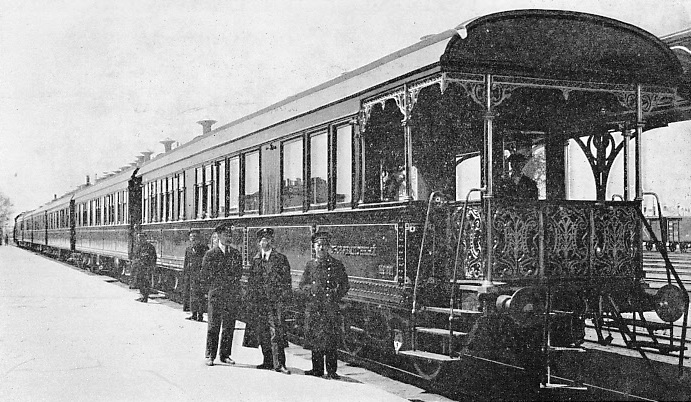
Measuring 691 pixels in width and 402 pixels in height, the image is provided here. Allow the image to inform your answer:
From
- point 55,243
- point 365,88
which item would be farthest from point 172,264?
point 55,243

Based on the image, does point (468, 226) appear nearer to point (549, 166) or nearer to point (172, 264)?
point (549, 166)

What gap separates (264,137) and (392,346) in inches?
185

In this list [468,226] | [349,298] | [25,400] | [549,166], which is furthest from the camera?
[549,166]

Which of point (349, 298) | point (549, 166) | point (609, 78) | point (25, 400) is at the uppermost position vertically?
point (609, 78)

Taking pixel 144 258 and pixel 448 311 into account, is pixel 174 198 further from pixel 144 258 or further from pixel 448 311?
pixel 448 311

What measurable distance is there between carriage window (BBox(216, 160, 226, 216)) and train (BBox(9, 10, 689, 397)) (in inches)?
134

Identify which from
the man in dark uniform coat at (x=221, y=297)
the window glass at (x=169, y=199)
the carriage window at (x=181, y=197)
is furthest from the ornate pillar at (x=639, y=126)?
the window glass at (x=169, y=199)

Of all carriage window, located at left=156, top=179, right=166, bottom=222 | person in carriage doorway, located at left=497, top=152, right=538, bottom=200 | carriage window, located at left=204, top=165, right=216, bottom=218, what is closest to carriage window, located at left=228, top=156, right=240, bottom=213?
carriage window, located at left=204, top=165, right=216, bottom=218

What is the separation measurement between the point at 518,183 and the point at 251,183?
15.4ft

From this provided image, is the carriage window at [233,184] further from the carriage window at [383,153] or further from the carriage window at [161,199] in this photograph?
the carriage window at [161,199]

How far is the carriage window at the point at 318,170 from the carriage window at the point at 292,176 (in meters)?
0.36

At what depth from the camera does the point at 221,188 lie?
45.2 ft

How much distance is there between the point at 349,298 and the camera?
8.75 m

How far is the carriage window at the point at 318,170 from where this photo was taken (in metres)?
9.41
